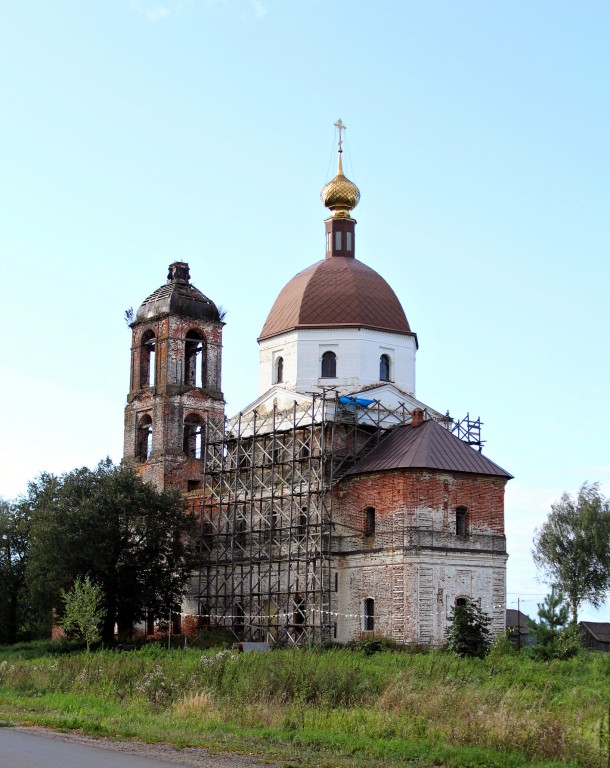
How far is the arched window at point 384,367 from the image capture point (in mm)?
37688

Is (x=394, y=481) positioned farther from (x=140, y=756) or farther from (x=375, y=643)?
(x=140, y=756)

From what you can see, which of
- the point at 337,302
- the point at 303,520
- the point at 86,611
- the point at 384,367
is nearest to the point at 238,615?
the point at 303,520

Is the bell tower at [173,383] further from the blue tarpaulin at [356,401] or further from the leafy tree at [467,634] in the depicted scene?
the leafy tree at [467,634]

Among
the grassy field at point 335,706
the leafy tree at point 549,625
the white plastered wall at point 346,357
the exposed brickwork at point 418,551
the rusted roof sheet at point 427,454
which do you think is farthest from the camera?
the white plastered wall at point 346,357

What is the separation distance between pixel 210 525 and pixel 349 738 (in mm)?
24107

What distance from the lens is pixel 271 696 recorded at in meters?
17.4

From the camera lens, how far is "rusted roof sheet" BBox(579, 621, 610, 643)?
47656 millimetres

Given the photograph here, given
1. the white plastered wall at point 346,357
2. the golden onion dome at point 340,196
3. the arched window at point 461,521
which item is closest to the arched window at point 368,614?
the arched window at point 461,521

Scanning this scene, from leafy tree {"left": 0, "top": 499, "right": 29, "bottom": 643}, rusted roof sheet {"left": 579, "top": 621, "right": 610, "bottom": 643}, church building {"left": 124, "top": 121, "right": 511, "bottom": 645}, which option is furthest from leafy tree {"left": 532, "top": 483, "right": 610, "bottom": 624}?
leafy tree {"left": 0, "top": 499, "right": 29, "bottom": 643}

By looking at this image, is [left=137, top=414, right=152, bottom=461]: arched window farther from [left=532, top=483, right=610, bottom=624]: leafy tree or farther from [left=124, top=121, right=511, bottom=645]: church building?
[left=532, top=483, right=610, bottom=624]: leafy tree

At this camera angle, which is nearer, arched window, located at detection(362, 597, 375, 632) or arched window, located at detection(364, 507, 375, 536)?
arched window, located at detection(362, 597, 375, 632)

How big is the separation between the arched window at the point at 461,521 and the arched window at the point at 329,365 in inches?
264

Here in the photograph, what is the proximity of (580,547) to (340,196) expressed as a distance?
16590 millimetres

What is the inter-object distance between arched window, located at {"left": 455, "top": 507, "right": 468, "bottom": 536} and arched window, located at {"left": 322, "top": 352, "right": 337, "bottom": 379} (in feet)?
22.0
